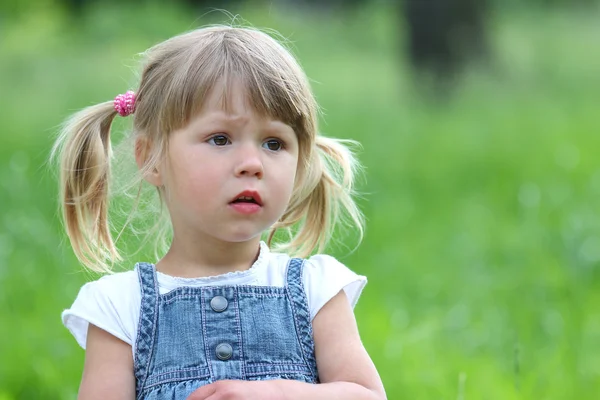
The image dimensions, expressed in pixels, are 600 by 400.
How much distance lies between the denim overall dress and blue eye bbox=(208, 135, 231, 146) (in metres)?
0.33

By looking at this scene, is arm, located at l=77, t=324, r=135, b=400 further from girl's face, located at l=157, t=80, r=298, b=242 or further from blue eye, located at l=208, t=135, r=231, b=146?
blue eye, located at l=208, t=135, r=231, b=146

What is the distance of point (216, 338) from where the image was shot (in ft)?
8.09

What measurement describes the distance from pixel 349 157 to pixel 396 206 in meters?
3.89

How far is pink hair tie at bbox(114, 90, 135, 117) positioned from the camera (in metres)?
2.71

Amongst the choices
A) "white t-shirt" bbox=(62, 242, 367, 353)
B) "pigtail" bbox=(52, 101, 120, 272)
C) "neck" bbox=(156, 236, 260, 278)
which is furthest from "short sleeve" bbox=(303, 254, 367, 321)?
"pigtail" bbox=(52, 101, 120, 272)

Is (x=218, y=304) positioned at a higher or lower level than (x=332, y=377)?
higher

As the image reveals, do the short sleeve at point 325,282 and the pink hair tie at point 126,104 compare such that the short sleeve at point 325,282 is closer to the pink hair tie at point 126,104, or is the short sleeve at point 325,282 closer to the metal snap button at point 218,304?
the metal snap button at point 218,304

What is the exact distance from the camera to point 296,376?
2469 millimetres

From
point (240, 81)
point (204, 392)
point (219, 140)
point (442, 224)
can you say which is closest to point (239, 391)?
point (204, 392)

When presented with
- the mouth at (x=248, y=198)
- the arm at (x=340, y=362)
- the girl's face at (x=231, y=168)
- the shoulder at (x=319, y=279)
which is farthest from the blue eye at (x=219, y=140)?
the arm at (x=340, y=362)

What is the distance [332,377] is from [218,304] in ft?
0.99

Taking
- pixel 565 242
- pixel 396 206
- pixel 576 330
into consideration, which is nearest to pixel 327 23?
pixel 396 206

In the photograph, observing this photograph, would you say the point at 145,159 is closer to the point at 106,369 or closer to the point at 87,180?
the point at 87,180

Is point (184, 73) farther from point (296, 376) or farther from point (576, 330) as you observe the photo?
point (576, 330)
